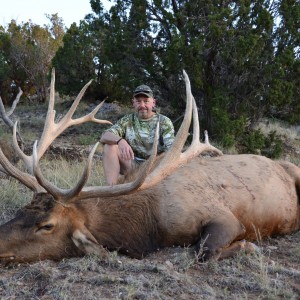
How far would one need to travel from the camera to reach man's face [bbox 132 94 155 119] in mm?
4852

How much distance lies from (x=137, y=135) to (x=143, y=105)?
1.05ft

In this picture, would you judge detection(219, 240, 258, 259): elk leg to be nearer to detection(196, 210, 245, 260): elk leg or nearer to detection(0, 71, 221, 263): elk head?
detection(196, 210, 245, 260): elk leg

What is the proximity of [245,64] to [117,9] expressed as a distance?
3150mm

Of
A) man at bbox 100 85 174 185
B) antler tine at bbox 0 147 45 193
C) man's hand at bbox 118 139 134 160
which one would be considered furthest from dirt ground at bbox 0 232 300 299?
man at bbox 100 85 174 185

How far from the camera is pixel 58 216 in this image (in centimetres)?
314

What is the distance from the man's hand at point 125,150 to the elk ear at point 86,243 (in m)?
1.36

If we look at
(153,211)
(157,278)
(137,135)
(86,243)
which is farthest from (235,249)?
(137,135)

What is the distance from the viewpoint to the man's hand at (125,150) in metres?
4.45

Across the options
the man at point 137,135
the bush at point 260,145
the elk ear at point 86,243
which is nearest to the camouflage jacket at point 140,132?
the man at point 137,135

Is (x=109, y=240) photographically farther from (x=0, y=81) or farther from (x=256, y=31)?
(x=0, y=81)

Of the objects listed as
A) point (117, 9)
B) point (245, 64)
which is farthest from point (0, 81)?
point (245, 64)

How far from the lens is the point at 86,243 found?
316cm

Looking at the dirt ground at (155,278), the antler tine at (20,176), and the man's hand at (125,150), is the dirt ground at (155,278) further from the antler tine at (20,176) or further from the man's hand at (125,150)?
the man's hand at (125,150)

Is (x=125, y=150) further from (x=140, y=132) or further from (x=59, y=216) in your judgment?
(x=59, y=216)
